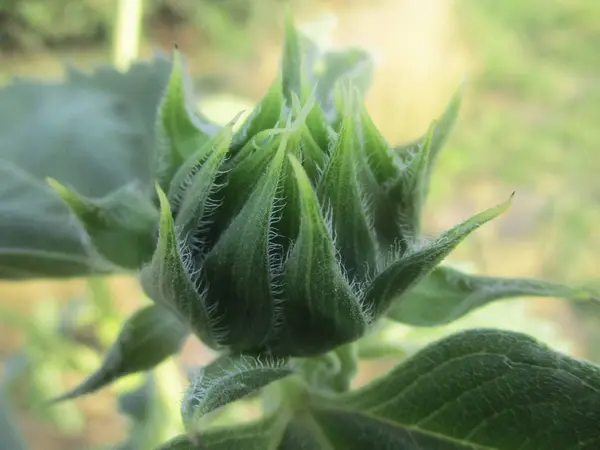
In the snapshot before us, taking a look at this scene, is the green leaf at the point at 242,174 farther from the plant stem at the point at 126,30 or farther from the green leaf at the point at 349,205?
the plant stem at the point at 126,30

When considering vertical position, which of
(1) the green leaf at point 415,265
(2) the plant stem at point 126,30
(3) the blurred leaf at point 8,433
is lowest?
(3) the blurred leaf at point 8,433

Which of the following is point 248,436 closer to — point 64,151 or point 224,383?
point 224,383

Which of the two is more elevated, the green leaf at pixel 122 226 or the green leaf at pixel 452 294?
the green leaf at pixel 122 226

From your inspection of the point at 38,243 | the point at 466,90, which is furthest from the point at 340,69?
the point at 466,90

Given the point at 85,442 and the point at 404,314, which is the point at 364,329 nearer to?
the point at 404,314

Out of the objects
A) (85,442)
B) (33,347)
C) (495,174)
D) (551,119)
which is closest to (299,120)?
A: (33,347)

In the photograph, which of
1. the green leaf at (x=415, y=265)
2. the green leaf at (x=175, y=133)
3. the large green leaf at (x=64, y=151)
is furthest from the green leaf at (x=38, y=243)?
the green leaf at (x=415, y=265)
